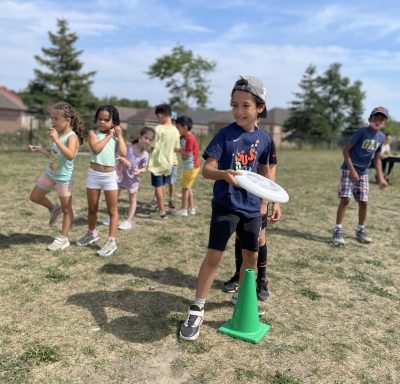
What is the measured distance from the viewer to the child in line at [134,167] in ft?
21.5

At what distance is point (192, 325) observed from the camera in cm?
332

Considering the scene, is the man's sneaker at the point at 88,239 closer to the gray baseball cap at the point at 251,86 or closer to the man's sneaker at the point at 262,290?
the man's sneaker at the point at 262,290

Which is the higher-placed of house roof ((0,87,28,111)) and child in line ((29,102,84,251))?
house roof ((0,87,28,111))

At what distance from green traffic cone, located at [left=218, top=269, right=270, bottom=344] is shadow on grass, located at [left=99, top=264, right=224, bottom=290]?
96cm

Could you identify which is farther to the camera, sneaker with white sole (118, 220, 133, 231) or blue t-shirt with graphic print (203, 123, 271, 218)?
sneaker with white sole (118, 220, 133, 231)

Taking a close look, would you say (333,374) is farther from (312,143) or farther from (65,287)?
Result: (312,143)

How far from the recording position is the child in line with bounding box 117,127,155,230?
21.5ft

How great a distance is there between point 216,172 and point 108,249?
257 cm

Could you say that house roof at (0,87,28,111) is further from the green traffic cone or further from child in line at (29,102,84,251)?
the green traffic cone

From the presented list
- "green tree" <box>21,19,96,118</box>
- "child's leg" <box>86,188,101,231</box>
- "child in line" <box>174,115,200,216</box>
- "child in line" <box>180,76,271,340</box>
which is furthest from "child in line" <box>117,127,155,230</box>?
"green tree" <box>21,19,96,118</box>

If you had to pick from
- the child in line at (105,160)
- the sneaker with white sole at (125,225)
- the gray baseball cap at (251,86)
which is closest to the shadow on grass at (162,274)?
the child in line at (105,160)

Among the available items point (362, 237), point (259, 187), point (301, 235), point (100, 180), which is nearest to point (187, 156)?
point (301, 235)

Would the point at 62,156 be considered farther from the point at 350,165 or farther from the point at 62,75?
the point at 62,75

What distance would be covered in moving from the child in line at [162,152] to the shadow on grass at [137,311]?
322 centimetres
